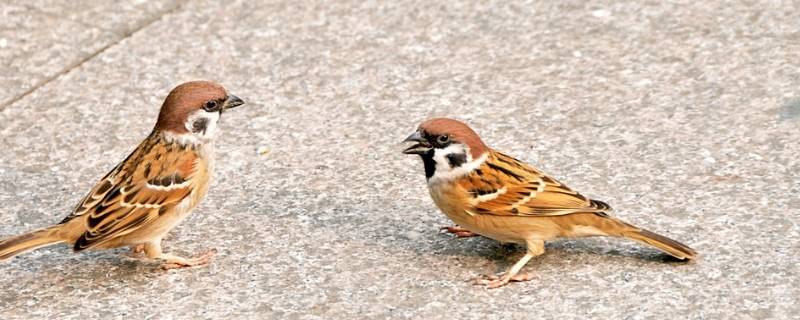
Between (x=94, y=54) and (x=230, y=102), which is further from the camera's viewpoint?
(x=94, y=54)

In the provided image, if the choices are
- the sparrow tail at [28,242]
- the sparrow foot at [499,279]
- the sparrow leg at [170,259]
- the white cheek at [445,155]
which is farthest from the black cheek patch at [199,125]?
the sparrow foot at [499,279]

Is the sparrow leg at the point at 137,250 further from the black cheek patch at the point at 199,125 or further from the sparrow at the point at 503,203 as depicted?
the sparrow at the point at 503,203

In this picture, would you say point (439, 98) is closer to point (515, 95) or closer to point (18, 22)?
point (515, 95)

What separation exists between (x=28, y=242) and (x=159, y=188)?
20.9 inches

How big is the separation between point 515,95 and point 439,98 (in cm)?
38

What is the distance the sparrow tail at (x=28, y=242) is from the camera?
489cm

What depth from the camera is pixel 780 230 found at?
5211 mm

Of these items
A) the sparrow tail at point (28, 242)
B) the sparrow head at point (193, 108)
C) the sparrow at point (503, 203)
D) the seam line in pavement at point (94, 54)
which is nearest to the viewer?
the sparrow tail at point (28, 242)

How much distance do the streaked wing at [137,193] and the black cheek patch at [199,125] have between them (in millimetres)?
95

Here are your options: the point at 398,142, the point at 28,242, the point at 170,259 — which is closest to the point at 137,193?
the point at 170,259

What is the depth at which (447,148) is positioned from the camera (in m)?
5.07

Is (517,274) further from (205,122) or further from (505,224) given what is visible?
(205,122)

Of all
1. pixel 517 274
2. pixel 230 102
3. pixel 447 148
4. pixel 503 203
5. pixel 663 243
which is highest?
pixel 230 102

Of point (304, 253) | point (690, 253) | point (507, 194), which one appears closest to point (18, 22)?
point (304, 253)
